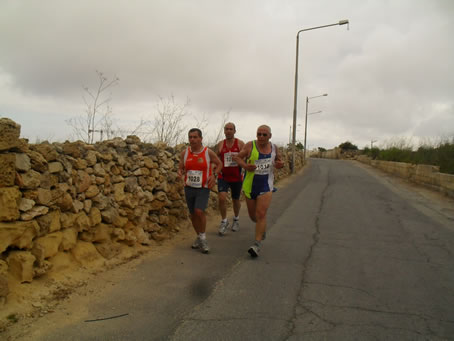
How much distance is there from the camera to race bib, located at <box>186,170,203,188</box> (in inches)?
201

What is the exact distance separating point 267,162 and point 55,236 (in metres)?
2.96

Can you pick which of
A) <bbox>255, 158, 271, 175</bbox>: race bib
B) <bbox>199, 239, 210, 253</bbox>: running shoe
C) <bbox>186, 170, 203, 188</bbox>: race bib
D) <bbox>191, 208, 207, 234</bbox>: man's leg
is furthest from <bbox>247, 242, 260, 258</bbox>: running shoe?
<bbox>186, 170, 203, 188</bbox>: race bib

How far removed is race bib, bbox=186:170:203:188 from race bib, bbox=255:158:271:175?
840mm

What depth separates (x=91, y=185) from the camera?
14.5 feet

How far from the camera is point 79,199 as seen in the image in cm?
420

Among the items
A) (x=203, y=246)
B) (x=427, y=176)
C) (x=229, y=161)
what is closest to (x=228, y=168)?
(x=229, y=161)

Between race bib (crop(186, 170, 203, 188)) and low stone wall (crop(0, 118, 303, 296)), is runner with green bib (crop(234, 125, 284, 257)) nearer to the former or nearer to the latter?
race bib (crop(186, 170, 203, 188))

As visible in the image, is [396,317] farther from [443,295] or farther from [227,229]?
[227,229]

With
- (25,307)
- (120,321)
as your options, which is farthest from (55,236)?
(120,321)

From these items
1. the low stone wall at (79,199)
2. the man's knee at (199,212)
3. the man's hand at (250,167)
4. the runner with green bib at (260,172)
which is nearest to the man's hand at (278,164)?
the runner with green bib at (260,172)

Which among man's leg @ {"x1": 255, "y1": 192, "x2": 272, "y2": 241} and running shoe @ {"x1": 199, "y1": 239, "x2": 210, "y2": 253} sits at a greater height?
man's leg @ {"x1": 255, "y1": 192, "x2": 272, "y2": 241}

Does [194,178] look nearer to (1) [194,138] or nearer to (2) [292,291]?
(1) [194,138]

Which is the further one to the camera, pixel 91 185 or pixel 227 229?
pixel 227 229

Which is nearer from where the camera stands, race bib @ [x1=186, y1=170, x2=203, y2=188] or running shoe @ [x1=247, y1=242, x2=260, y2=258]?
running shoe @ [x1=247, y1=242, x2=260, y2=258]
